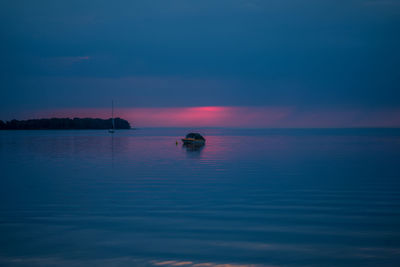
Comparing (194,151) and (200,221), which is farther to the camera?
(194,151)

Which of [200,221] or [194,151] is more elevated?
[194,151]

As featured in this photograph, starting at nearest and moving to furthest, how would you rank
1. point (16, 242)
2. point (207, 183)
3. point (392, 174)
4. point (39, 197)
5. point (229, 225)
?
point (16, 242), point (229, 225), point (39, 197), point (207, 183), point (392, 174)

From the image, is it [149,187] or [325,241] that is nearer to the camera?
[325,241]

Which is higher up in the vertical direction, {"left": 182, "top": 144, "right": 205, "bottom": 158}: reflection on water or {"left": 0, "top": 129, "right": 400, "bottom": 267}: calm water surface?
{"left": 182, "top": 144, "right": 205, "bottom": 158}: reflection on water

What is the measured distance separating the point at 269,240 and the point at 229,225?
1.95m

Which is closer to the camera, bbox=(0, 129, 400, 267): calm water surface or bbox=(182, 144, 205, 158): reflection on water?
bbox=(0, 129, 400, 267): calm water surface

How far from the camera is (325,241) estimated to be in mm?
10188

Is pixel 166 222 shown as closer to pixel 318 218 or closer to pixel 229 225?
pixel 229 225

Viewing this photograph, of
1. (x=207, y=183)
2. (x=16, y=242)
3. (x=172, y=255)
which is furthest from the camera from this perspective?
(x=207, y=183)

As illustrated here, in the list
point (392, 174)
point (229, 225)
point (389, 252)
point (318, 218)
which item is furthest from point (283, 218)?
point (392, 174)

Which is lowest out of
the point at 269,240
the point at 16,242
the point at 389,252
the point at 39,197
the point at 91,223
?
the point at 389,252

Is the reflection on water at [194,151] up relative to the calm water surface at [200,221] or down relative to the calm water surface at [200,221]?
up

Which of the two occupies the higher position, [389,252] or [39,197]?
Result: [39,197]

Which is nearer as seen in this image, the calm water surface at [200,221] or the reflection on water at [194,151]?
the calm water surface at [200,221]
